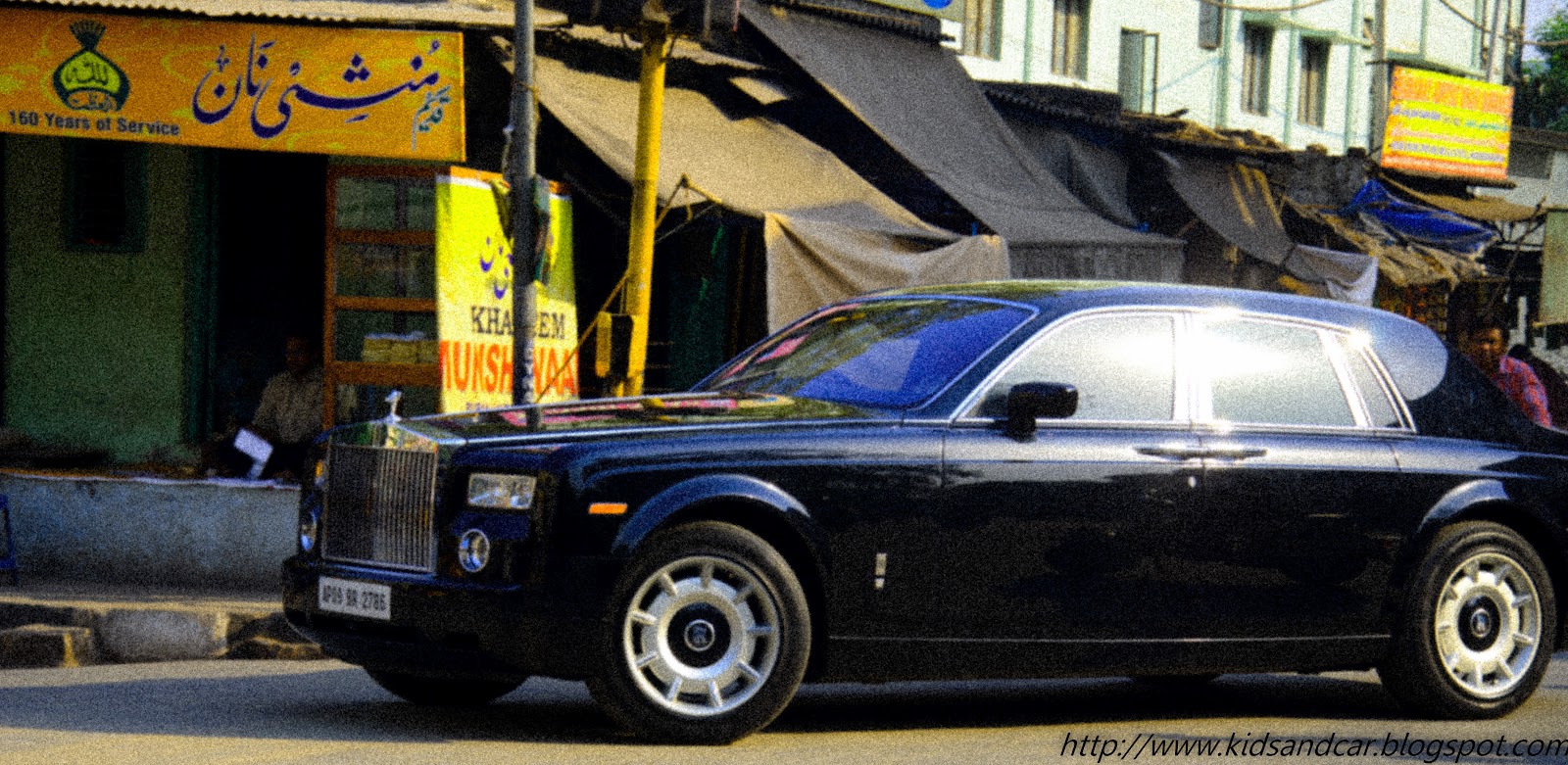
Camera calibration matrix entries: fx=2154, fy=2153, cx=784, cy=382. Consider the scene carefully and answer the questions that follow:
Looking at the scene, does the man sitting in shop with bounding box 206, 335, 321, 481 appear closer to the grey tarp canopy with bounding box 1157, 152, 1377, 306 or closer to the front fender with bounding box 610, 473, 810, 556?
the front fender with bounding box 610, 473, 810, 556

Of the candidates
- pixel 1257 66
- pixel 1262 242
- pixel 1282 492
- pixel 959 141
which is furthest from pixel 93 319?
pixel 1257 66

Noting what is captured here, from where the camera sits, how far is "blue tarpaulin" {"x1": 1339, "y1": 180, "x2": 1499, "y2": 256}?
26.9m

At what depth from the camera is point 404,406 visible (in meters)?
14.4

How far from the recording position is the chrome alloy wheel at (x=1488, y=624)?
820cm

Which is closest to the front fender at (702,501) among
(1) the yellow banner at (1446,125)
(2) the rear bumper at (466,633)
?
(2) the rear bumper at (466,633)

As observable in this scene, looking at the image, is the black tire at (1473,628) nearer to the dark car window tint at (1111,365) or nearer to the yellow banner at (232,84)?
the dark car window tint at (1111,365)

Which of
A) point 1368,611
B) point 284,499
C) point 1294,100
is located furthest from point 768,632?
point 1294,100

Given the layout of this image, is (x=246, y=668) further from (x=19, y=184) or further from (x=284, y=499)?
(x=19, y=184)

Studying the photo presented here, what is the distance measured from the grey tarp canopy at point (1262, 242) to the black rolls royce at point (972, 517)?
46.5 feet

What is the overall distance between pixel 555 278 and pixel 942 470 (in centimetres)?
797

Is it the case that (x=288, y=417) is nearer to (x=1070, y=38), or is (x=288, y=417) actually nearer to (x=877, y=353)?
(x=877, y=353)

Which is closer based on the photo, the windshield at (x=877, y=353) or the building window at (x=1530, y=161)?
the windshield at (x=877, y=353)

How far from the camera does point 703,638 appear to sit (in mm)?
A: 6863

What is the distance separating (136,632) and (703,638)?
17.6 feet
